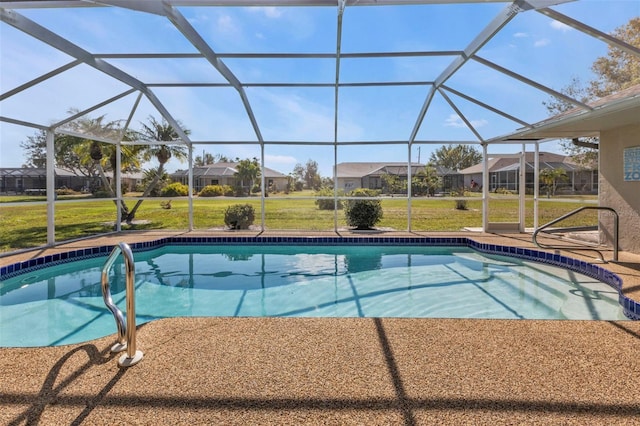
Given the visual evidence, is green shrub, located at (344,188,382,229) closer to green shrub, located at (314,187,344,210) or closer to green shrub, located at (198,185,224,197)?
green shrub, located at (314,187,344,210)

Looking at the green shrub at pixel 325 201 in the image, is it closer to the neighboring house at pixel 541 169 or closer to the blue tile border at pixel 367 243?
the blue tile border at pixel 367 243

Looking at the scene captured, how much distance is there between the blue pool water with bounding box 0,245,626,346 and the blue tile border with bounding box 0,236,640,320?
0.41ft

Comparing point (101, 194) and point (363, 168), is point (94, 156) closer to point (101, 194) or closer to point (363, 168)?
point (101, 194)

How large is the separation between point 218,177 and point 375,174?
760cm

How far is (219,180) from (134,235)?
7257 mm

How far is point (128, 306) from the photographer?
2.38m

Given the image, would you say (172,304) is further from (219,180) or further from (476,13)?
(219,180)

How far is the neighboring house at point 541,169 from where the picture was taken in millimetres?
8086

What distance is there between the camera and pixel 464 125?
879 centimetres

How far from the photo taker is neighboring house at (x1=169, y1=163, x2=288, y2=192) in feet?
41.6

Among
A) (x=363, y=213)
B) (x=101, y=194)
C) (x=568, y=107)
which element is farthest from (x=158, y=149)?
(x=568, y=107)

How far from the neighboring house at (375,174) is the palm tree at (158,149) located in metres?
5.10

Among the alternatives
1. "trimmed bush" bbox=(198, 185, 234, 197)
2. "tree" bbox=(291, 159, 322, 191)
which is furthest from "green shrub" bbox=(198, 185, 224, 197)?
"tree" bbox=(291, 159, 322, 191)

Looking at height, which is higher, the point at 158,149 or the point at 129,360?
the point at 158,149
